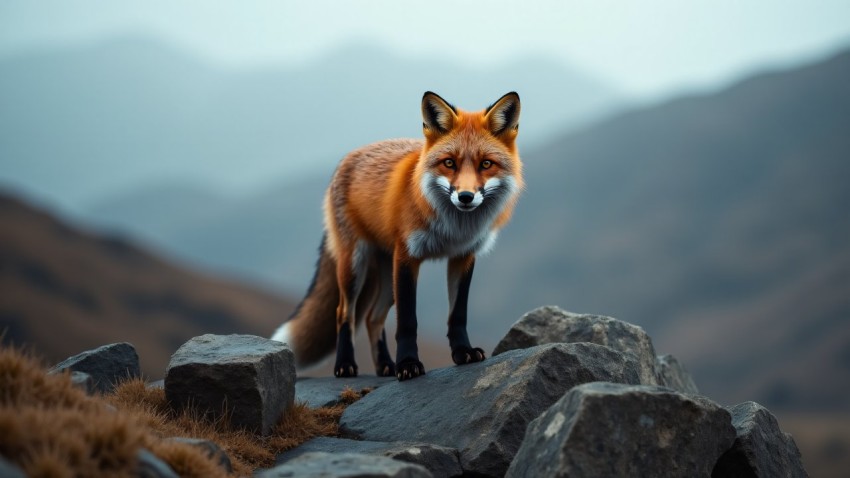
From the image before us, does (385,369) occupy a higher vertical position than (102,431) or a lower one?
lower

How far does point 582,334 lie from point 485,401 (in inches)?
80.1

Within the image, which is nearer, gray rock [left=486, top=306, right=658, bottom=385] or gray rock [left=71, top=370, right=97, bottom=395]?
gray rock [left=71, top=370, right=97, bottom=395]

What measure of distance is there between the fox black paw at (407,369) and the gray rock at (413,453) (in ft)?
3.13

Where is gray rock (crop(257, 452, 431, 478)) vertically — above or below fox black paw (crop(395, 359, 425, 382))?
Result: above

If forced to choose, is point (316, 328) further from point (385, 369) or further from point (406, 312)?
point (406, 312)

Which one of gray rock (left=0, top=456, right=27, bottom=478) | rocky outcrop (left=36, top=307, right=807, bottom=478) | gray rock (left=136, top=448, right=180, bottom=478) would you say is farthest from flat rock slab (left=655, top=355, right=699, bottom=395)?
gray rock (left=0, top=456, right=27, bottom=478)

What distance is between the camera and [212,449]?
506 cm

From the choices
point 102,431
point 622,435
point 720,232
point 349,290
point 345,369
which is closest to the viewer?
point 102,431

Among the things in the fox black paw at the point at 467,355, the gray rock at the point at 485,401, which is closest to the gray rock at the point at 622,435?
the gray rock at the point at 485,401

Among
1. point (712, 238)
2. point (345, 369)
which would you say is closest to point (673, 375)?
point (345, 369)

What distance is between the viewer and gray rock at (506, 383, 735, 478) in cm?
472

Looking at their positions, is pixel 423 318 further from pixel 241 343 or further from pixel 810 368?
pixel 241 343

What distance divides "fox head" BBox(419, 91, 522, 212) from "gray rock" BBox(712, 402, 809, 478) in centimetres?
253

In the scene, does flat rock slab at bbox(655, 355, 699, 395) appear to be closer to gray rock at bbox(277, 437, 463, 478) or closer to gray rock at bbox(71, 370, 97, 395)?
gray rock at bbox(277, 437, 463, 478)
